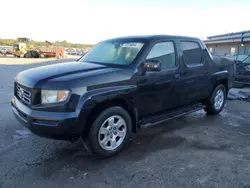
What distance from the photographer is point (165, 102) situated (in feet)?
13.4

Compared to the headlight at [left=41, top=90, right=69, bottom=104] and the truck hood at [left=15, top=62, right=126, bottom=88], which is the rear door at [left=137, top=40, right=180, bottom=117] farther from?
the headlight at [left=41, top=90, right=69, bottom=104]

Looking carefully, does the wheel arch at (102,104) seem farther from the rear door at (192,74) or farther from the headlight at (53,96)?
the rear door at (192,74)

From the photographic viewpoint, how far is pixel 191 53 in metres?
4.64

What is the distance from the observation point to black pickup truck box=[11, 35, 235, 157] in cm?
284

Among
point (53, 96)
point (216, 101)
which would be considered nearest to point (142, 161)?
point (53, 96)

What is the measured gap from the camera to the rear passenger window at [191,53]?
4434mm

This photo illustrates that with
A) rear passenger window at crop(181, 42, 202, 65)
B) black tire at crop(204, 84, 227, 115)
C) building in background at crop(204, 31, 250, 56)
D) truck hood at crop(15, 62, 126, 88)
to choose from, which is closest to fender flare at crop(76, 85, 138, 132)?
truck hood at crop(15, 62, 126, 88)

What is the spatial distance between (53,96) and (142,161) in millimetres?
1641

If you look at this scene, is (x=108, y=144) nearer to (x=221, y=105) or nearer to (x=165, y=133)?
(x=165, y=133)

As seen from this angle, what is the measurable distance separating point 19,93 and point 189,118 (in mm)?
4010

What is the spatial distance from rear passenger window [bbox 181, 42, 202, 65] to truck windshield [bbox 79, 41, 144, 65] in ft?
3.80

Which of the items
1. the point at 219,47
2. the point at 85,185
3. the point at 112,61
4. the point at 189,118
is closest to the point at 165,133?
the point at 189,118

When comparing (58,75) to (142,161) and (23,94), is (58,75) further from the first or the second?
(142,161)

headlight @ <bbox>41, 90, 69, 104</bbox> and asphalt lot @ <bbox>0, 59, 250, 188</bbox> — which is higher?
headlight @ <bbox>41, 90, 69, 104</bbox>
